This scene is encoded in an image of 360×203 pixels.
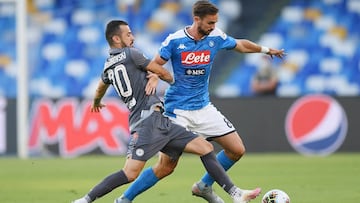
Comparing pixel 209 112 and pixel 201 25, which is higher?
pixel 201 25

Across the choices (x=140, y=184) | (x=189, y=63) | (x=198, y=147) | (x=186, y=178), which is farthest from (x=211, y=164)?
(x=186, y=178)

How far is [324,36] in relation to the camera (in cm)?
2228

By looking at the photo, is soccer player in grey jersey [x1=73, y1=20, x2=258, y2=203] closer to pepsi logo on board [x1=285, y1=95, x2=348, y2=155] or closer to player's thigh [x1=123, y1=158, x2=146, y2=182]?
player's thigh [x1=123, y1=158, x2=146, y2=182]

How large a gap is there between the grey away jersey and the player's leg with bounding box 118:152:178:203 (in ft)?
1.83

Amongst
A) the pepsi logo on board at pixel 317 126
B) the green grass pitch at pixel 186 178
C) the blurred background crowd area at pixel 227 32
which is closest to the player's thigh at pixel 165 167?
the green grass pitch at pixel 186 178

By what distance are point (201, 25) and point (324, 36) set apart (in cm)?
1423

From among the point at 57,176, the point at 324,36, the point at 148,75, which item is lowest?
the point at 57,176

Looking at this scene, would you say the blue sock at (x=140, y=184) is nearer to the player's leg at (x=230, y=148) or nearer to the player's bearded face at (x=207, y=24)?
the player's leg at (x=230, y=148)

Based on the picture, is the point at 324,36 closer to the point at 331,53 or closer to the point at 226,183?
the point at 331,53

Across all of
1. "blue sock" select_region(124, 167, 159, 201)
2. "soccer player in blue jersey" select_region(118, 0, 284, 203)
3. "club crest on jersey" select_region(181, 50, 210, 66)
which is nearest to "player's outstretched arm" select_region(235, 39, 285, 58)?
"soccer player in blue jersey" select_region(118, 0, 284, 203)

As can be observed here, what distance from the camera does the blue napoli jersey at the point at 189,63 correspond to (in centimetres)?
865

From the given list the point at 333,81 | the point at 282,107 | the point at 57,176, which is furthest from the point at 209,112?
the point at 333,81

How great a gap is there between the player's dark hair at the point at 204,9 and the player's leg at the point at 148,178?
138cm

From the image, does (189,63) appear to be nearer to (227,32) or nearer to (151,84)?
(151,84)
